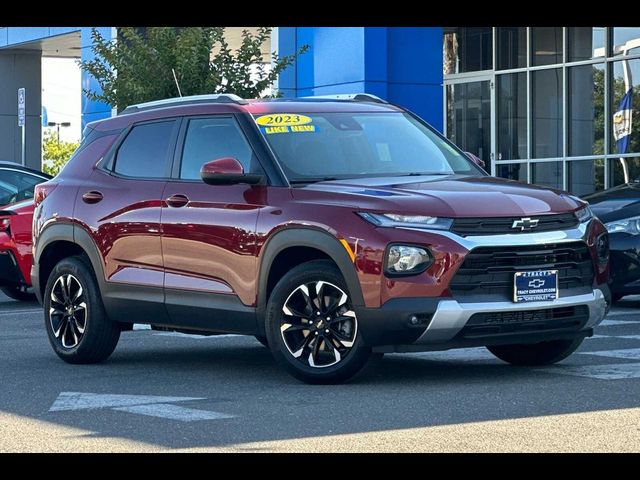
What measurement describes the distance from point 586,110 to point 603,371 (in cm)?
1689

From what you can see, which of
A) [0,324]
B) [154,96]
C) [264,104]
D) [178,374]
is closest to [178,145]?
[264,104]

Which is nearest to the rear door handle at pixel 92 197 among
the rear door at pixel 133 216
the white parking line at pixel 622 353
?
the rear door at pixel 133 216

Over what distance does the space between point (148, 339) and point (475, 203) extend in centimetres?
472

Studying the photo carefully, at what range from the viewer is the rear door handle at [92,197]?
10.7 meters

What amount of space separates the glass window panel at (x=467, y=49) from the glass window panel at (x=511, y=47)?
35 centimetres

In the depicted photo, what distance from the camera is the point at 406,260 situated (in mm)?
8711

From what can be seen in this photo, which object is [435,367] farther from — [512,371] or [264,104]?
[264,104]

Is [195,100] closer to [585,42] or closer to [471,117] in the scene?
[585,42]

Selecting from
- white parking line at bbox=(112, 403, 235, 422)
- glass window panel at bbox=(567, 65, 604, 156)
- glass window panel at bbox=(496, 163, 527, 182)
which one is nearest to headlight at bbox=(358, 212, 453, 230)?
white parking line at bbox=(112, 403, 235, 422)

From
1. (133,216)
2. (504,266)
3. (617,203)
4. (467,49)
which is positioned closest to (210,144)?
(133,216)

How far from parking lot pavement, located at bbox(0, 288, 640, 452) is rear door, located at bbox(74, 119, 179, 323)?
0.51m

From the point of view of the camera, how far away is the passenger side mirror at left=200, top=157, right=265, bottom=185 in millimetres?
9461

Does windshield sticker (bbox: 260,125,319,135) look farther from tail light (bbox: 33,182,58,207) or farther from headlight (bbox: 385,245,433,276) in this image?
tail light (bbox: 33,182,58,207)

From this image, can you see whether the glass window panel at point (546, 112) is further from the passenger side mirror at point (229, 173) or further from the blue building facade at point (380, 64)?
the passenger side mirror at point (229, 173)
